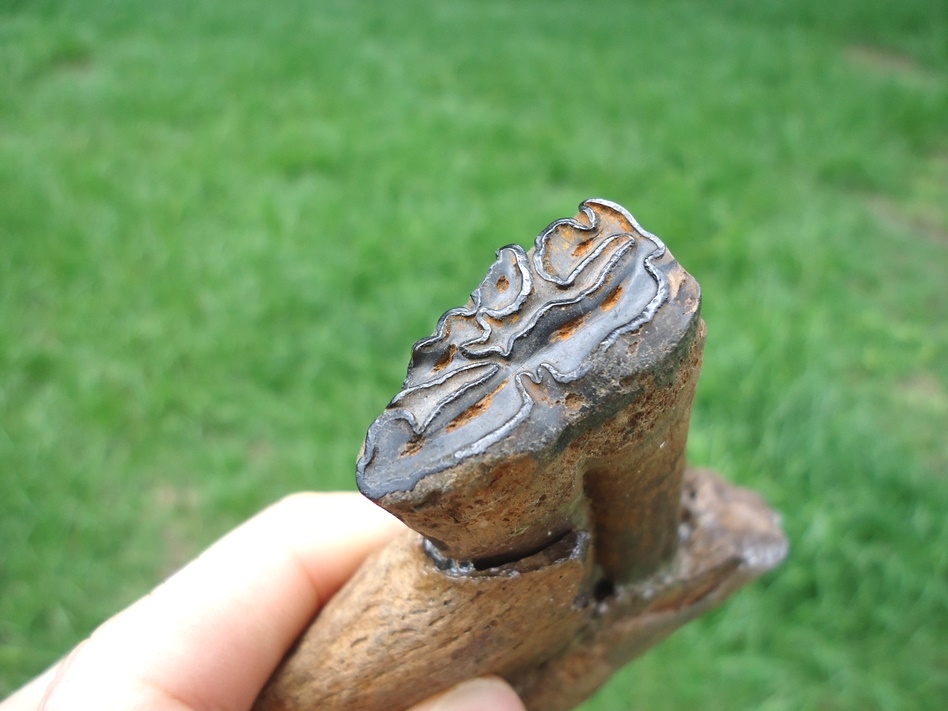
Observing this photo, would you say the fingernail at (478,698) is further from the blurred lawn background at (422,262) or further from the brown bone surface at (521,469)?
the blurred lawn background at (422,262)

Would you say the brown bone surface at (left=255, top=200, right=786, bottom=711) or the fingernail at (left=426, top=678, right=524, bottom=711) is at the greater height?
the brown bone surface at (left=255, top=200, right=786, bottom=711)

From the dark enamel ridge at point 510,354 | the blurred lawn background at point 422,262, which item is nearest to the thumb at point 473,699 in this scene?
the dark enamel ridge at point 510,354

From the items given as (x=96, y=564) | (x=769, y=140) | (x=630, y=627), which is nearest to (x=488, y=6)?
(x=769, y=140)

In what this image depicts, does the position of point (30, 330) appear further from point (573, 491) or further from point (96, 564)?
point (573, 491)

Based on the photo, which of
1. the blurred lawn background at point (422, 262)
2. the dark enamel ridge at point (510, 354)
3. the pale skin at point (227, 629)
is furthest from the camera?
the blurred lawn background at point (422, 262)

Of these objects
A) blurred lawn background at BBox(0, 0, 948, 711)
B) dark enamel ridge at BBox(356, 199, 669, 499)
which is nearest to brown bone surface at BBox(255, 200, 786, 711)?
dark enamel ridge at BBox(356, 199, 669, 499)

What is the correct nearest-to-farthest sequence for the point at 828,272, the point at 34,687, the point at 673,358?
the point at 673,358, the point at 34,687, the point at 828,272

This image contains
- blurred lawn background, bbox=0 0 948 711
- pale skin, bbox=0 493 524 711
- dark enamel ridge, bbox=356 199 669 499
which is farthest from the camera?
blurred lawn background, bbox=0 0 948 711

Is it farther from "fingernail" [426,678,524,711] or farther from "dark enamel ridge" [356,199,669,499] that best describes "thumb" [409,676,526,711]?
"dark enamel ridge" [356,199,669,499]
